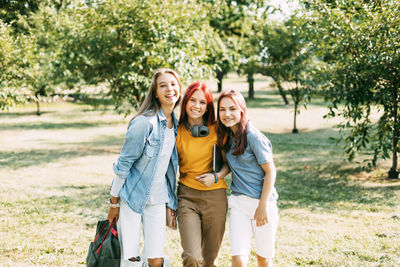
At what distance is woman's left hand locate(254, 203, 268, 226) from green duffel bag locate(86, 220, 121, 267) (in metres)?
1.19

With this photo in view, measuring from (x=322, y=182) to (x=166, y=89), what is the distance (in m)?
6.60

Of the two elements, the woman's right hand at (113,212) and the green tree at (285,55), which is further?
the green tree at (285,55)

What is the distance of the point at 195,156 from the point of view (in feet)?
11.7

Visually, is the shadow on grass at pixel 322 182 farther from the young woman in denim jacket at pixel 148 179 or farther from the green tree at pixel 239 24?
the green tree at pixel 239 24

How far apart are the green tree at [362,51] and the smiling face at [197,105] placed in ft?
16.5

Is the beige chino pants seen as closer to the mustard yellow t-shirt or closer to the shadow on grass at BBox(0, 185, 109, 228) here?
the mustard yellow t-shirt

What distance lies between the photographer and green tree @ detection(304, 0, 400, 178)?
24.2 feet

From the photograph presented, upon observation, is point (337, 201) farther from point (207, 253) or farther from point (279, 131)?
point (279, 131)

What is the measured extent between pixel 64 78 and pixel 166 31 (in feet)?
31.5

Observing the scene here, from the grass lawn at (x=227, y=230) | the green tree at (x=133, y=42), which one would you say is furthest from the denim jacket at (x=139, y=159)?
the green tree at (x=133, y=42)

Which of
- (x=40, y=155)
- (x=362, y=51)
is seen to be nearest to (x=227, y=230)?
(x=362, y=51)

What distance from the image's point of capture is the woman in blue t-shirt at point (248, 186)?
3.37 metres

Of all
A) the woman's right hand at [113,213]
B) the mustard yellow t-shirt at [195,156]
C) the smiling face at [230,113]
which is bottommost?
the woman's right hand at [113,213]

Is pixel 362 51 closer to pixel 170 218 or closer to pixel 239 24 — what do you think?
pixel 170 218
